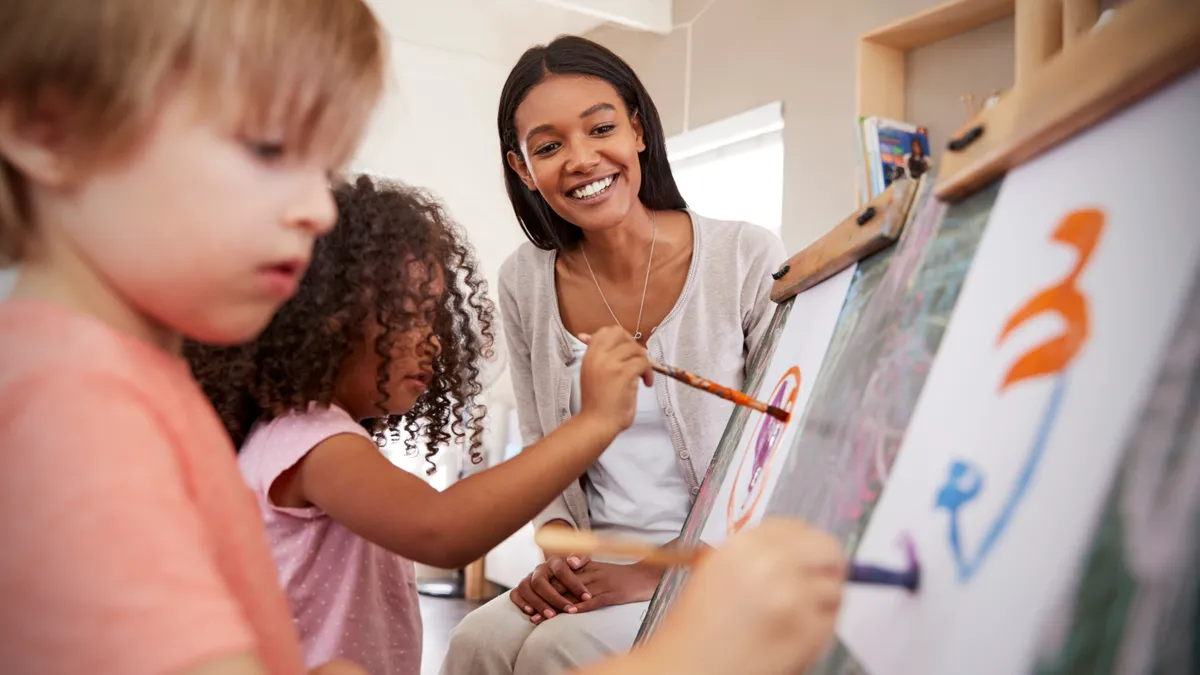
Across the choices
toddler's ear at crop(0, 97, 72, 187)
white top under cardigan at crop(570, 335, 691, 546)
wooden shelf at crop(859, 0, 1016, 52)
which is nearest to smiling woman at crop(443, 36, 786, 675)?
white top under cardigan at crop(570, 335, 691, 546)

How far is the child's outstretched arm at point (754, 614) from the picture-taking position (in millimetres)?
409

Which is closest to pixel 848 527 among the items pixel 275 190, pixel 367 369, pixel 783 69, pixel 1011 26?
pixel 275 190

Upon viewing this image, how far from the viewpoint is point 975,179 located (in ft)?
1.71

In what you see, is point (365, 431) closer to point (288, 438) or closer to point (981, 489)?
point (288, 438)

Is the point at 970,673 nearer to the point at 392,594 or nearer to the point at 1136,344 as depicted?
the point at 1136,344

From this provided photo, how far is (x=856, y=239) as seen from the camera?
2.39 feet

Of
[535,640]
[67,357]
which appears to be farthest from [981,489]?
[535,640]

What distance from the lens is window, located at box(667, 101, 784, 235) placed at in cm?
310

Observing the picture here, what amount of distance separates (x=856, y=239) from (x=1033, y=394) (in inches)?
13.0

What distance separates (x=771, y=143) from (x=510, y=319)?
6.18 feet

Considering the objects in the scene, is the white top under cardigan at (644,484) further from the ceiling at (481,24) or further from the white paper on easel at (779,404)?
the ceiling at (481,24)

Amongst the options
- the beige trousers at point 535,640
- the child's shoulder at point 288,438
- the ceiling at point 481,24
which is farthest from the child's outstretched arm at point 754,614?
the ceiling at point 481,24

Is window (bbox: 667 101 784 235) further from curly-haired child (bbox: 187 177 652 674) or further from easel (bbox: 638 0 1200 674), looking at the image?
easel (bbox: 638 0 1200 674)

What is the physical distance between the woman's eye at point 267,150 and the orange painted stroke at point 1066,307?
398mm
